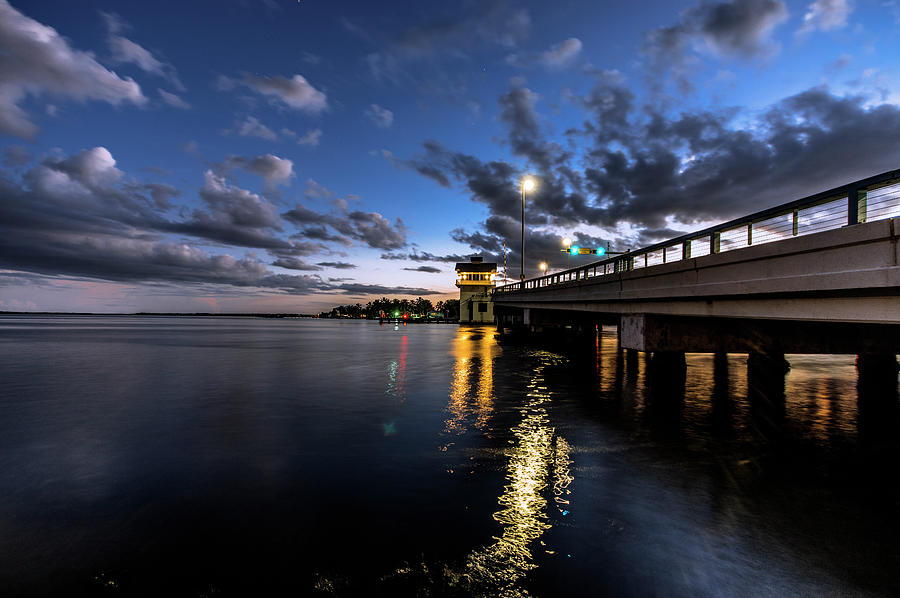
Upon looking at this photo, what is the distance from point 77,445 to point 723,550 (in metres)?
16.7

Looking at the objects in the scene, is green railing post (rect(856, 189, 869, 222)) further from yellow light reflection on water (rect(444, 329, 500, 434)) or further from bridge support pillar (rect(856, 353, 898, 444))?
yellow light reflection on water (rect(444, 329, 500, 434))

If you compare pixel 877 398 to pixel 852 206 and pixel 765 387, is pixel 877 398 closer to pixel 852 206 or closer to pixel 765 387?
pixel 765 387

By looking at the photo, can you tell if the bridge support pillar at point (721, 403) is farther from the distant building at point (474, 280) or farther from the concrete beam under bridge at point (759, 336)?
the distant building at point (474, 280)

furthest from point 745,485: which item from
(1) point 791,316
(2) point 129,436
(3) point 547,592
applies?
(2) point 129,436

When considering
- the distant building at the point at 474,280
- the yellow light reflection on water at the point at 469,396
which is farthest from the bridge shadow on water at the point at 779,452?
the distant building at the point at 474,280

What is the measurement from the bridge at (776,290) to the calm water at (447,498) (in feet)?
10.1

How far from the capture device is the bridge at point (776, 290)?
28.2 feet

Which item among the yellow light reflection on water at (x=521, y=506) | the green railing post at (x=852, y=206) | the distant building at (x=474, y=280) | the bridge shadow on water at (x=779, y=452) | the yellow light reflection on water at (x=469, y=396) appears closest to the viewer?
the yellow light reflection on water at (x=521, y=506)

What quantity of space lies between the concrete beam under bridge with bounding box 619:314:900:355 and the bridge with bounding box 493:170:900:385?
0.04 meters

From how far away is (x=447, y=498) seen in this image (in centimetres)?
887

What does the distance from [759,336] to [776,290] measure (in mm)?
8734

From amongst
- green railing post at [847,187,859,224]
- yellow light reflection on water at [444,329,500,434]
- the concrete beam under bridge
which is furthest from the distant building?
green railing post at [847,187,859,224]

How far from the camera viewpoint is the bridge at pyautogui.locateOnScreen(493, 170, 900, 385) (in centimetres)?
859

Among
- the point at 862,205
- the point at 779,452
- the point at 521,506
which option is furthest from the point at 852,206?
the point at 521,506
